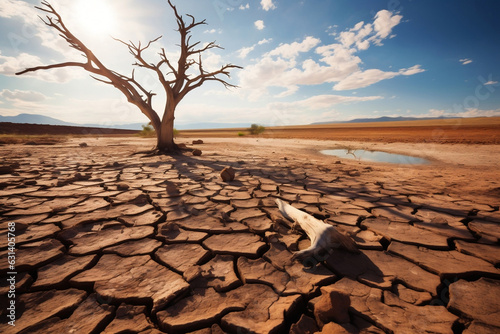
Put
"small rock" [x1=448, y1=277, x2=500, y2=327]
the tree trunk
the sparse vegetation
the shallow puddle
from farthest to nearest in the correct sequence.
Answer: the sparse vegetation
the tree trunk
the shallow puddle
"small rock" [x1=448, y1=277, x2=500, y2=327]

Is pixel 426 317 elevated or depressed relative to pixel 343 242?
depressed

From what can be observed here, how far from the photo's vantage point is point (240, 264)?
1.31m

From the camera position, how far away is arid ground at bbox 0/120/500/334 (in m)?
0.92

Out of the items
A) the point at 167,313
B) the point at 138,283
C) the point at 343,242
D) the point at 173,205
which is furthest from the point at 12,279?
the point at 343,242

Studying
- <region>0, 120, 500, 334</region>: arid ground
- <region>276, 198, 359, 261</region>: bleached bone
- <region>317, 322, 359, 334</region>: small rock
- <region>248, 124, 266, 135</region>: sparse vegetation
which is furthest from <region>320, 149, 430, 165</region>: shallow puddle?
<region>248, 124, 266, 135</region>: sparse vegetation

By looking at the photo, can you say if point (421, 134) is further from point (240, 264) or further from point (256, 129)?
point (240, 264)

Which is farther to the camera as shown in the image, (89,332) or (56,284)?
(56,284)

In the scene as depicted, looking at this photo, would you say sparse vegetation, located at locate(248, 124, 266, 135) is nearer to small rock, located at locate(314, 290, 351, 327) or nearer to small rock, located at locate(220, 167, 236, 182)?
small rock, located at locate(220, 167, 236, 182)

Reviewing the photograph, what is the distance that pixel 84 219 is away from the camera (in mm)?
1844

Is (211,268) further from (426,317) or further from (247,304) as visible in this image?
(426,317)

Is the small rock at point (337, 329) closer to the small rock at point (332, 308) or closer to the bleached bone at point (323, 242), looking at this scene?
the small rock at point (332, 308)

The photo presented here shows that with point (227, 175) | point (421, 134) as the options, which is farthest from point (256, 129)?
point (227, 175)

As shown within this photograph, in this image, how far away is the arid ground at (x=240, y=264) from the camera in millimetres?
923

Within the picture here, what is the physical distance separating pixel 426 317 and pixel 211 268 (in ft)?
3.59
